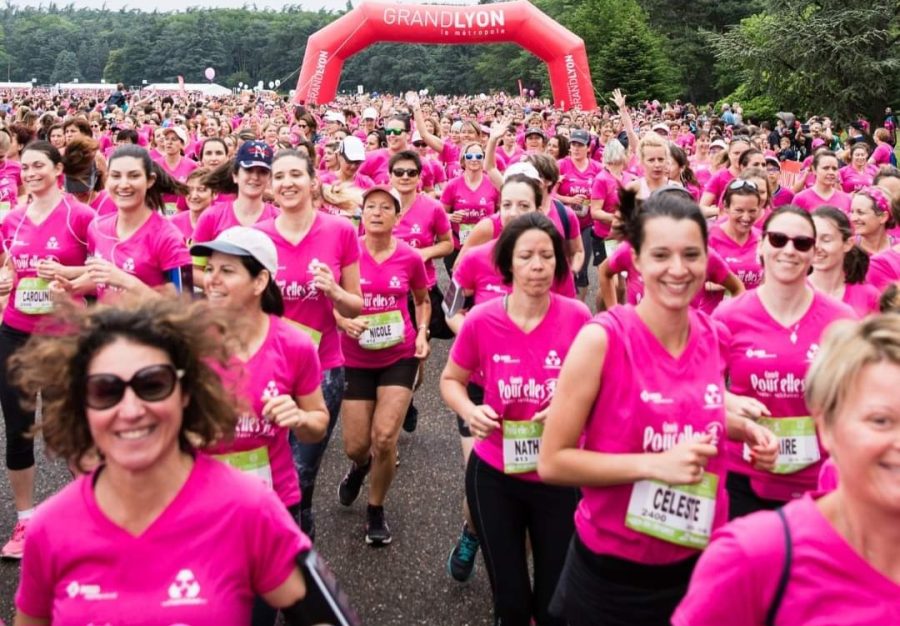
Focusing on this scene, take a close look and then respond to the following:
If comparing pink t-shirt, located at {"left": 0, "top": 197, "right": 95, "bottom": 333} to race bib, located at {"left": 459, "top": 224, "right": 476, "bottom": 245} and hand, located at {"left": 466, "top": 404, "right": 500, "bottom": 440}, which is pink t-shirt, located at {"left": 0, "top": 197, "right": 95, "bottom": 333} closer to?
hand, located at {"left": 466, "top": 404, "right": 500, "bottom": 440}

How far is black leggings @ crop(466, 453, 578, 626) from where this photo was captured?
132 inches

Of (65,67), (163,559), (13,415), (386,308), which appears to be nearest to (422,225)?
(386,308)

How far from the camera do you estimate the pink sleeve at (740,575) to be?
5.38ft

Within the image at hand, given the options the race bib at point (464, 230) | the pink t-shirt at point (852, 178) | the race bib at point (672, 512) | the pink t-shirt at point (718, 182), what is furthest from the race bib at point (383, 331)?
the pink t-shirt at point (852, 178)

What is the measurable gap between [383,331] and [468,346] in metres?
1.56

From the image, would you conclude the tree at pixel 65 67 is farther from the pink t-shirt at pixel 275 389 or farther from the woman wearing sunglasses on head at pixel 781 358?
the woman wearing sunglasses on head at pixel 781 358

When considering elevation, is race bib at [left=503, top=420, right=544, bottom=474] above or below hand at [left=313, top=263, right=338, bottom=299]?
below

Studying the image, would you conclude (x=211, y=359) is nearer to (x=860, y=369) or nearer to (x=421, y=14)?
(x=860, y=369)

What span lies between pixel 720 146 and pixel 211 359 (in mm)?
10764

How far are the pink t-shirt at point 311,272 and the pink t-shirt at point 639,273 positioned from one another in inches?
58.2

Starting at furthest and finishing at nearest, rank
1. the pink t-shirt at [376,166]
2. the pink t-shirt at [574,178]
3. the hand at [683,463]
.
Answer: the pink t-shirt at [574,178]
the pink t-shirt at [376,166]
the hand at [683,463]

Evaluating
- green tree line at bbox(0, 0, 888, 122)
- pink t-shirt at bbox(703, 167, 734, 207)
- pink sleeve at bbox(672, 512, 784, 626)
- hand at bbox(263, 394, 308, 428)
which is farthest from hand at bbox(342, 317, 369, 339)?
green tree line at bbox(0, 0, 888, 122)

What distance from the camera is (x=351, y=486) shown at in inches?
214

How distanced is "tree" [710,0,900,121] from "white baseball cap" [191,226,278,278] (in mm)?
32359
